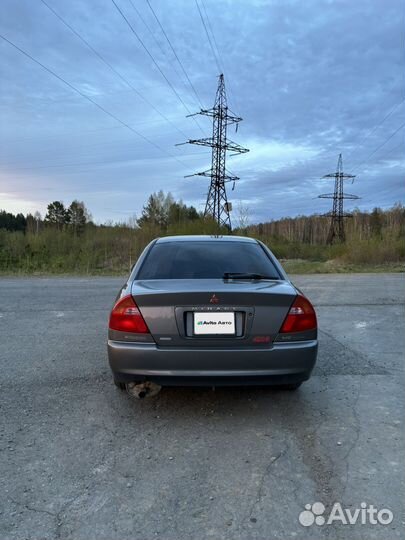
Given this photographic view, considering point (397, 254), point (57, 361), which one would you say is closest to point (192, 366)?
point (57, 361)

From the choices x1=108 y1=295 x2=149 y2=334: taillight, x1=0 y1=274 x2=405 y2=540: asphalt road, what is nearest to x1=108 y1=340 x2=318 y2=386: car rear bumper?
x1=108 y1=295 x2=149 y2=334: taillight

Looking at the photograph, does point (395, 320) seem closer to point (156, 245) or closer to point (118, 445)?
point (156, 245)

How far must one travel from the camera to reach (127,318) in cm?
344

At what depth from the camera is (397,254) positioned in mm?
25641

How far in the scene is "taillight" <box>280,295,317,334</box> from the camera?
3.42m

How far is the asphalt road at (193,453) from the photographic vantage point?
7.50 ft

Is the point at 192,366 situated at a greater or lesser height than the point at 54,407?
greater

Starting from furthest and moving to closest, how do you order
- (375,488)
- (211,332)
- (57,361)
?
1. (57,361)
2. (211,332)
3. (375,488)

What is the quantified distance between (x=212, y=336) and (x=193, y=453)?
2.65ft

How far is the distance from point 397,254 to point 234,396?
24.2 meters

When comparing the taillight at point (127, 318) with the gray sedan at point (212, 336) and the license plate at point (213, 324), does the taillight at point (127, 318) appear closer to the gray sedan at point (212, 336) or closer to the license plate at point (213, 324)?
the gray sedan at point (212, 336)

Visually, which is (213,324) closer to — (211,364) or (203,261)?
(211,364)

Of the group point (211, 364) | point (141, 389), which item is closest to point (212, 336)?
point (211, 364)

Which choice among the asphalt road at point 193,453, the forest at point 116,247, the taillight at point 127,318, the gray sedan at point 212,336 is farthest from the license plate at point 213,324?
the forest at point 116,247
